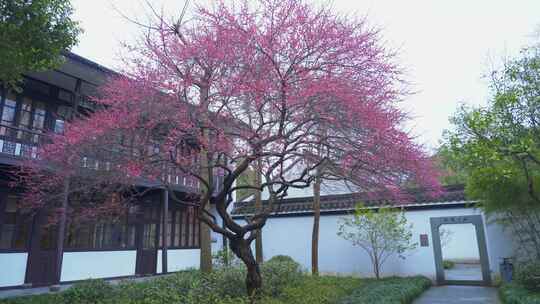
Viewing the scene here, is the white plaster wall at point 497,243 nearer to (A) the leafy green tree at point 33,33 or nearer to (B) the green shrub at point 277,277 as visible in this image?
(B) the green shrub at point 277,277

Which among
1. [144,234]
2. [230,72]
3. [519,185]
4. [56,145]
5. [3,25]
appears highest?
[3,25]

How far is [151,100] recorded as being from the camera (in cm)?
549

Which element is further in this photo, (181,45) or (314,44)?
(181,45)

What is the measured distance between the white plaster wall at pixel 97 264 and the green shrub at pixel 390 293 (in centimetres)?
735

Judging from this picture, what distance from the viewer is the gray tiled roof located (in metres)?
10.2

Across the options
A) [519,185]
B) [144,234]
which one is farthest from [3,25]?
[519,185]

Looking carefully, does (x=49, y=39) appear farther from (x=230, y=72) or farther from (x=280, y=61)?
(x=280, y=61)

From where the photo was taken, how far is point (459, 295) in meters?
8.32

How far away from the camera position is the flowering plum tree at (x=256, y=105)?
5.02 meters

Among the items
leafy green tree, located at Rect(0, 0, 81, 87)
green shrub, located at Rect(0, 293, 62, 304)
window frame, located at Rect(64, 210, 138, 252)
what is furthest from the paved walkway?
window frame, located at Rect(64, 210, 138, 252)

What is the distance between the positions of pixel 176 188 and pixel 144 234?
7.35 feet

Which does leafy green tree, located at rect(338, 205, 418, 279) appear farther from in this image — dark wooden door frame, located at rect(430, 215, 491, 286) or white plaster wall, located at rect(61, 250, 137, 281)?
white plaster wall, located at rect(61, 250, 137, 281)

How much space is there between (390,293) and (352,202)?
5040mm

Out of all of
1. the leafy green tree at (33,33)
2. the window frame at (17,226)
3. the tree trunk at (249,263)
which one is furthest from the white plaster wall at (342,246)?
the leafy green tree at (33,33)
